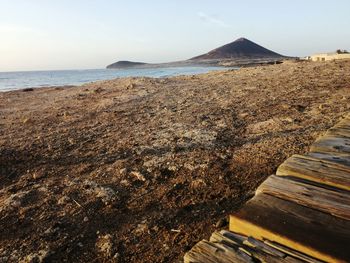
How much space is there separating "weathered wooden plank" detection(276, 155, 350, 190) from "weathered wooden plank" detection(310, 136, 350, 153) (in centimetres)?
41

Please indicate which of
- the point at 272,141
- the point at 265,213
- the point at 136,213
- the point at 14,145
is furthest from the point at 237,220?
the point at 14,145

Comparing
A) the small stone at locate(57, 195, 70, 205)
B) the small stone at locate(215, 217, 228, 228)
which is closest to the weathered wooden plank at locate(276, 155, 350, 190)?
the small stone at locate(215, 217, 228, 228)

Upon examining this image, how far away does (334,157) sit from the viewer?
3.03 meters

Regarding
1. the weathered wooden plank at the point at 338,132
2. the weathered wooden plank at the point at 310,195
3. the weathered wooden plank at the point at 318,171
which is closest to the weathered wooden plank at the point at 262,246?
the weathered wooden plank at the point at 310,195

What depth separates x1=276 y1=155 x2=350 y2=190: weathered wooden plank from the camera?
258 cm

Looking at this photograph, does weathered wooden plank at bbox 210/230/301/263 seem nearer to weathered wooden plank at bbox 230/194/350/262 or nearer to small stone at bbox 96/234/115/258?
weathered wooden plank at bbox 230/194/350/262

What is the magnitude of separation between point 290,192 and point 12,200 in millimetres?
3478

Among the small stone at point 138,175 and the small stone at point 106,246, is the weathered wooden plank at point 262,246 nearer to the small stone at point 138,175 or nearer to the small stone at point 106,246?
the small stone at point 106,246

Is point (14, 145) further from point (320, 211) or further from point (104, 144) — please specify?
point (320, 211)

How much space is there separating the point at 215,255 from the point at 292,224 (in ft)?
1.64

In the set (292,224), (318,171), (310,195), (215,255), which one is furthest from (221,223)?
(215,255)

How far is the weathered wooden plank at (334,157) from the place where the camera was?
2903mm

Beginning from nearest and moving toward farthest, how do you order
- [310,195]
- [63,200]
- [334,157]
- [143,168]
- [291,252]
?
[291,252]
[310,195]
[334,157]
[63,200]
[143,168]

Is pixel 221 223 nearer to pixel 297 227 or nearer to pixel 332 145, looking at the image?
pixel 332 145
